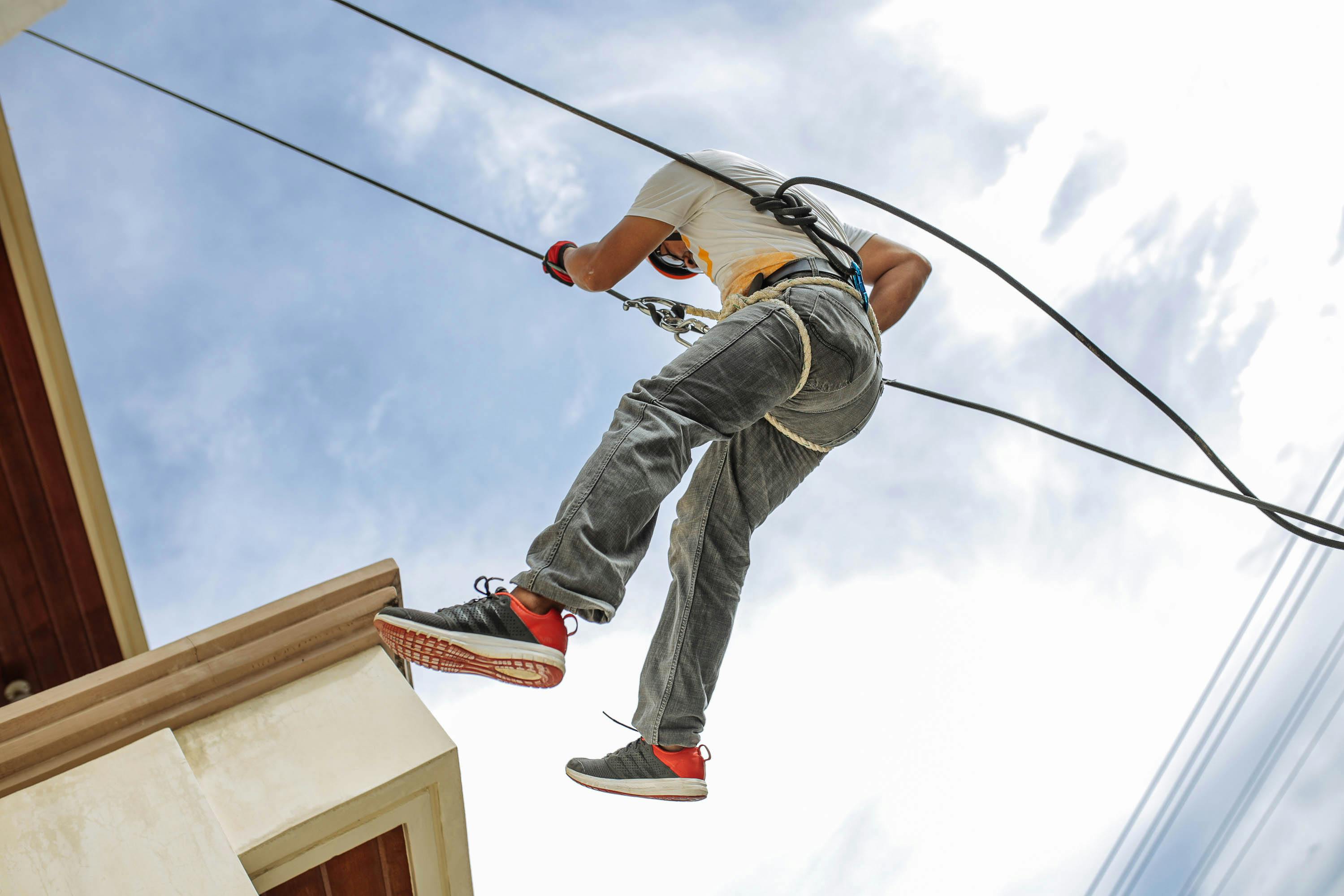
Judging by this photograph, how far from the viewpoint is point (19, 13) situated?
2.77 meters

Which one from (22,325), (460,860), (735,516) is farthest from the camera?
(22,325)

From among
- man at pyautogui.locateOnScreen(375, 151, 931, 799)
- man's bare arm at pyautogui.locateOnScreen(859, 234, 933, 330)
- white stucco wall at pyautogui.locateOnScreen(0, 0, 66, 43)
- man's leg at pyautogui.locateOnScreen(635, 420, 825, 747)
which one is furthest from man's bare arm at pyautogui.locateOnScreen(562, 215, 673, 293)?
white stucco wall at pyautogui.locateOnScreen(0, 0, 66, 43)

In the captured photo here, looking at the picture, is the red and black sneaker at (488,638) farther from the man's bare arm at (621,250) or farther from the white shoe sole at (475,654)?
the man's bare arm at (621,250)

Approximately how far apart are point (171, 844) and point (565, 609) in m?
1.60

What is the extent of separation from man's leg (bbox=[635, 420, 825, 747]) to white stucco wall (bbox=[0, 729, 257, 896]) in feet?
4.37

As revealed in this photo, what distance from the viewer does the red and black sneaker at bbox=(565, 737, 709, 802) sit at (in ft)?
7.85

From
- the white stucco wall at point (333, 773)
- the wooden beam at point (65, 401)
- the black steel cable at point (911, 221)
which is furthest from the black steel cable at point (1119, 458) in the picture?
the wooden beam at point (65, 401)

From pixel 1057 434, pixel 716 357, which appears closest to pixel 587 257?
pixel 716 357

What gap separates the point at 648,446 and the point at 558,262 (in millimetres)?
841

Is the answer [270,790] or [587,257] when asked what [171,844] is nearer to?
[270,790]

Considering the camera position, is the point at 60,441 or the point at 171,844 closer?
the point at 171,844

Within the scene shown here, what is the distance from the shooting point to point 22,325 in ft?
13.6

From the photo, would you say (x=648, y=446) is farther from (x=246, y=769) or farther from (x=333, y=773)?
(x=246, y=769)

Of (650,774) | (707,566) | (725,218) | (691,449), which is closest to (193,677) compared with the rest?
(650,774)
